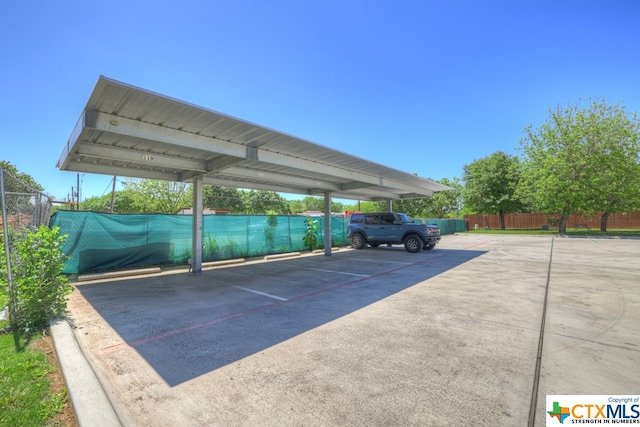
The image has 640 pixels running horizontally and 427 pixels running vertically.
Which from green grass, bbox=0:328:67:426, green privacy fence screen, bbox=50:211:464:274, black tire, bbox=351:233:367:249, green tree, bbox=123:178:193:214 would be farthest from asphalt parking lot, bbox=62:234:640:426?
green tree, bbox=123:178:193:214

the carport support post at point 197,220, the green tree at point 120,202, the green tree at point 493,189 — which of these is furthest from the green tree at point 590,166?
the green tree at point 120,202

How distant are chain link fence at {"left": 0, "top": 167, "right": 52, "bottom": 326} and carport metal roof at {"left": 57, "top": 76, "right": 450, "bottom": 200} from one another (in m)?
1.28

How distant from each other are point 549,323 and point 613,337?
73 centimetres

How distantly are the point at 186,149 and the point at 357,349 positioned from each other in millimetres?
6822

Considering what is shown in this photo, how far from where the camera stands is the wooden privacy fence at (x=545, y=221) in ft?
120

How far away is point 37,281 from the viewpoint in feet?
15.4

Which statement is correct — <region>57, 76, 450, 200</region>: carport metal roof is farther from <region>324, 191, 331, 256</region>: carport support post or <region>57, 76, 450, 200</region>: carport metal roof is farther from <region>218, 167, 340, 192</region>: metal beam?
<region>324, 191, 331, 256</region>: carport support post

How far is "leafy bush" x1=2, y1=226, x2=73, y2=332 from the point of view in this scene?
14.8 feet

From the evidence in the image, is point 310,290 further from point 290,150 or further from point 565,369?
point 565,369

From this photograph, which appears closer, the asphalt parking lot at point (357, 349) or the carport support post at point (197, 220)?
the asphalt parking lot at point (357, 349)

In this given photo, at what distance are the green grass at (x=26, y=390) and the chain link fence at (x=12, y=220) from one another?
122cm

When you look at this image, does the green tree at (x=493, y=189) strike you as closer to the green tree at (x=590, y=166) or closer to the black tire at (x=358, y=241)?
the green tree at (x=590, y=166)

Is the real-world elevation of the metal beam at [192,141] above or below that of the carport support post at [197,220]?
above

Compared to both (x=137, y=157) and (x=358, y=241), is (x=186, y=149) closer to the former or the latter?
(x=137, y=157)
